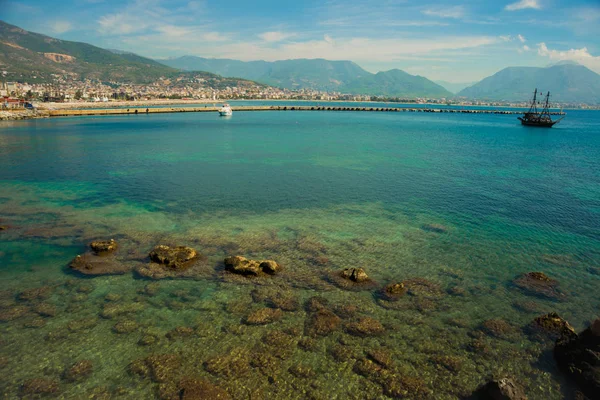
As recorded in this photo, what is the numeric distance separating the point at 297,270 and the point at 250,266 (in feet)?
8.09

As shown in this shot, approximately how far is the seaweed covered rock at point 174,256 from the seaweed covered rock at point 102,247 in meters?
2.64

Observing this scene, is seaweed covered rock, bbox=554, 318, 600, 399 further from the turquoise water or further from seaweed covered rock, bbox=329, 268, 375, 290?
seaweed covered rock, bbox=329, 268, 375, 290

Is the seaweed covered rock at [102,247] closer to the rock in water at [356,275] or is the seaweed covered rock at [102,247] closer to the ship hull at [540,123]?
the rock in water at [356,275]

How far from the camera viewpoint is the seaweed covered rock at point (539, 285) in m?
15.7

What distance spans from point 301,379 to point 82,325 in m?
8.99

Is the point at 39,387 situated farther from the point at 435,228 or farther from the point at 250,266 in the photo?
the point at 435,228

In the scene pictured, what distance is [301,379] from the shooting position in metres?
10.9

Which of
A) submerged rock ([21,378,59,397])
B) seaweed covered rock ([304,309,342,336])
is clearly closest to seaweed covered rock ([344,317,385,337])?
seaweed covered rock ([304,309,342,336])

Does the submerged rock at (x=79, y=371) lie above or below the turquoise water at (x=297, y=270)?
below

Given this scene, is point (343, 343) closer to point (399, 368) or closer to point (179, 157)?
point (399, 368)

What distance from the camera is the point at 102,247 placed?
1919 cm

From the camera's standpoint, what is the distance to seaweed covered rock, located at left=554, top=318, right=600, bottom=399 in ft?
34.2

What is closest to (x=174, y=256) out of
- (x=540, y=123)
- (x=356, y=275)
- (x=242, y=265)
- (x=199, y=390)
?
(x=242, y=265)

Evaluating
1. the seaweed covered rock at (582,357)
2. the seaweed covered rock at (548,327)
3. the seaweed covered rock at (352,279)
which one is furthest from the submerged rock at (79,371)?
the seaweed covered rock at (548,327)
